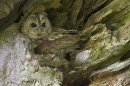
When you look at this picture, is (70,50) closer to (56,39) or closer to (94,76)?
(56,39)

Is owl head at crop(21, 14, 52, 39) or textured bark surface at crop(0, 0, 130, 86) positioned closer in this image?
textured bark surface at crop(0, 0, 130, 86)

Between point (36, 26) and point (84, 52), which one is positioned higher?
point (36, 26)

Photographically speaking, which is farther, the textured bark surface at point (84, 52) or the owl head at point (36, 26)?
the owl head at point (36, 26)

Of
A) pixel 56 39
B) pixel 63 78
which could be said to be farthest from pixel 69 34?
pixel 63 78

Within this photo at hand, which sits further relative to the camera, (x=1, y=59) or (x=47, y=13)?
(x=47, y=13)
